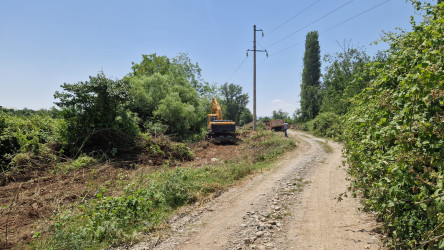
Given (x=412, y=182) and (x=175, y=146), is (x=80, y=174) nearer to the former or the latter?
(x=175, y=146)

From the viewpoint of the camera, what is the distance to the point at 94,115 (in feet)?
47.7

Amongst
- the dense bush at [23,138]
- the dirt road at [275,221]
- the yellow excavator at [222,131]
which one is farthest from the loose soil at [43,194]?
the yellow excavator at [222,131]

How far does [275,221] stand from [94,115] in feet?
42.4

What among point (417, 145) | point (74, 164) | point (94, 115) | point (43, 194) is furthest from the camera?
point (94, 115)

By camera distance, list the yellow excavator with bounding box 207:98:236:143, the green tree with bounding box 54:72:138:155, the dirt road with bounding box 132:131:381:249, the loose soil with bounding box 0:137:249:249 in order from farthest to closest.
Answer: the yellow excavator with bounding box 207:98:236:143
the green tree with bounding box 54:72:138:155
the loose soil with bounding box 0:137:249:249
the dirt road with bounding box 132:131:381:249

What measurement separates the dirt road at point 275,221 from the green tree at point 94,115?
9.13 metres

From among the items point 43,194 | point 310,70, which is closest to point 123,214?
point 43,194

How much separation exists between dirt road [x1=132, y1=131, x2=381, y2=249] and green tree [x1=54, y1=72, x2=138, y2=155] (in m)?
9.13

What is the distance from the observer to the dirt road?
4449 millimetres

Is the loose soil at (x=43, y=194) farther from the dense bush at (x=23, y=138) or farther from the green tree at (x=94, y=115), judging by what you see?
the green tree at (x=94, y=115)

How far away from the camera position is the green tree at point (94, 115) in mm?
13812

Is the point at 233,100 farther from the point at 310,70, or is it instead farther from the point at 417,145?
the point at 417,145

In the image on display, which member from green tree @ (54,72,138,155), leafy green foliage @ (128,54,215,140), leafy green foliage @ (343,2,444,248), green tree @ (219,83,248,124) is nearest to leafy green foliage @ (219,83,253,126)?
green tree @ (219,83,248,124)

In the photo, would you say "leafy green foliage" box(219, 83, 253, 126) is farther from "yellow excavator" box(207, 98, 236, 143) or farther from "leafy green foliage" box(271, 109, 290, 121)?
"yellow excavator" box(207, 98, 236, 143)
